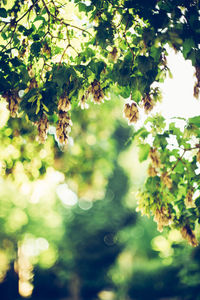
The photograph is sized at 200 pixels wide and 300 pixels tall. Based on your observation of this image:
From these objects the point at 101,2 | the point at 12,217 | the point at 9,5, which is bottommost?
the point at 101,2

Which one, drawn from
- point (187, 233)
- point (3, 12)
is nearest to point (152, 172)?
point (187, 233)

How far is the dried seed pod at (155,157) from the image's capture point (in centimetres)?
327

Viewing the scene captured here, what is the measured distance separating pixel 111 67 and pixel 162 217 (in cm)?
178

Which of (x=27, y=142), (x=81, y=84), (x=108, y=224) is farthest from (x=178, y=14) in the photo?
(x=108, y=224)

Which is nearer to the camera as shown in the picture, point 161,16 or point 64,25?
point 161,16

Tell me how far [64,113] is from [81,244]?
22.3 m

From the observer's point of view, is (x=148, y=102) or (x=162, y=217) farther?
(x=162, y=217)

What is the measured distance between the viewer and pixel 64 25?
316cm

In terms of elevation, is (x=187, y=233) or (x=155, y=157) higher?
(x=155, y=157)

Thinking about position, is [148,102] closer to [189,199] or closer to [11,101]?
[189,199]

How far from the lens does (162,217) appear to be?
125 inches

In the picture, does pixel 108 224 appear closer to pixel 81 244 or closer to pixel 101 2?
pixel 81 244

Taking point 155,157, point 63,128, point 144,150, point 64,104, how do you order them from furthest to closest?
1. point 144,150
2. point 155,157
3. point 63,128
4. point 64,104

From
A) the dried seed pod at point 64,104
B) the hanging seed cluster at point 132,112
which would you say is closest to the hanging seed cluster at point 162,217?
the hanging seed cluster at point 132,112
